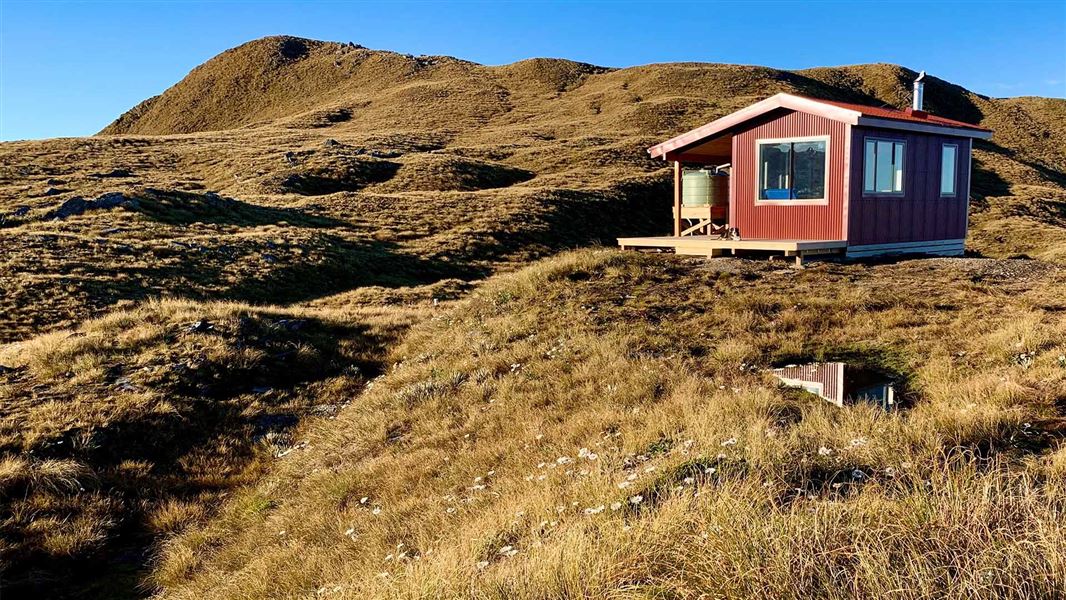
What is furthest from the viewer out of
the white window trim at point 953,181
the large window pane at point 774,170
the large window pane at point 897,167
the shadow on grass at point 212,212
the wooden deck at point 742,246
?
the shadow on grass at point 212,212

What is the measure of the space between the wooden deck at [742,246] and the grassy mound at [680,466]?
307cm

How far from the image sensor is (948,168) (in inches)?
821

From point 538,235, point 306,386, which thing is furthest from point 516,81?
point 306,386

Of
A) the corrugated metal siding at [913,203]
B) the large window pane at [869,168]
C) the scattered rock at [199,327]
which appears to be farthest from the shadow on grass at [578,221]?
the scattered rock at [199,327]

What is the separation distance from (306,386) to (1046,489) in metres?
10.7

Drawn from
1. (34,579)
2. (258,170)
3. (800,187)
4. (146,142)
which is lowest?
(34,579)

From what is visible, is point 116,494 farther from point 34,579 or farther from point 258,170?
point 258,170

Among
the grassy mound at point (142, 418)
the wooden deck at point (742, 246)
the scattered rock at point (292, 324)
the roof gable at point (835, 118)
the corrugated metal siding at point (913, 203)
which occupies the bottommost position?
the grassy mound at point (142, 418)

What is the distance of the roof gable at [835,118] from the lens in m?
17.5

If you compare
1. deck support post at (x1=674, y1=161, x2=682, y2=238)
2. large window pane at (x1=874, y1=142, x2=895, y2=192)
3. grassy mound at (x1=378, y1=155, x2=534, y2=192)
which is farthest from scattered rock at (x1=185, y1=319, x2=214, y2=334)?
grassy mound at (x1=378, y1=155, x2=534, y2=192)

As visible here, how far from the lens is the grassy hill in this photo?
158 inches

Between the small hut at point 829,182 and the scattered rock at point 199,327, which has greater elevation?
the small hut at point 829,182

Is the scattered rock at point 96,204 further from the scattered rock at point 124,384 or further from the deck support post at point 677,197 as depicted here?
the deck support post at point 677,197

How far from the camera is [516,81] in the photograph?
94.1 m
